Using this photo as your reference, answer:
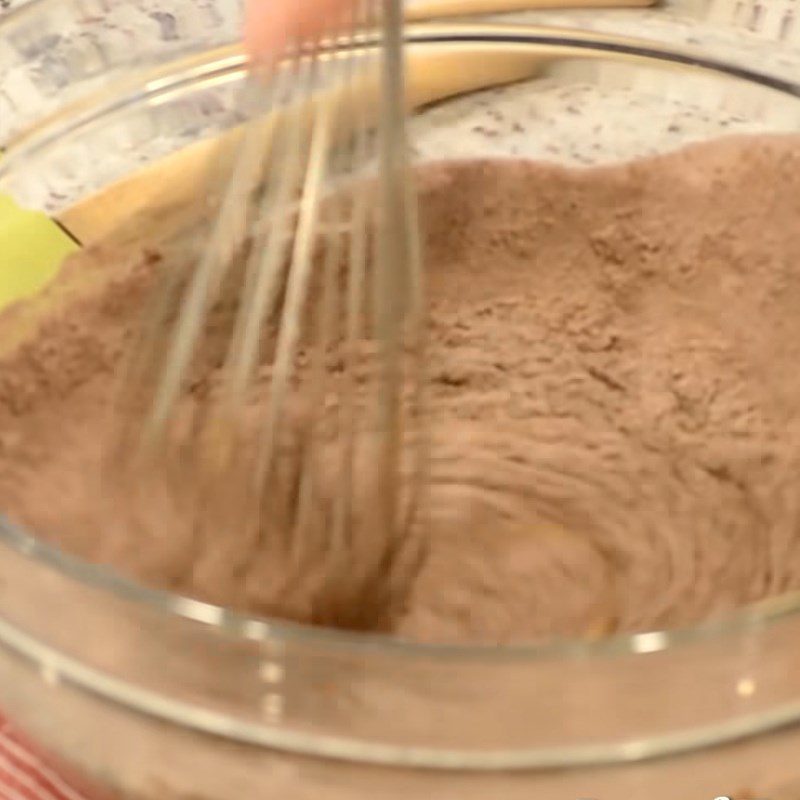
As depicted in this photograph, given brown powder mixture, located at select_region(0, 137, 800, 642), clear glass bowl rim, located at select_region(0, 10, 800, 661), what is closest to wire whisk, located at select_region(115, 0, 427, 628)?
brown powder mixture, located at select_region(0, 137, 800, 642)

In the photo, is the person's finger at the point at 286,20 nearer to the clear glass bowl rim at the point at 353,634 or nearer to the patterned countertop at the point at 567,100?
the clear glass bowl rim at the point at 353,634

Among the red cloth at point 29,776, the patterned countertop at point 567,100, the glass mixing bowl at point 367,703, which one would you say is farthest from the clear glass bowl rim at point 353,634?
the patterned countertop at point 567,100

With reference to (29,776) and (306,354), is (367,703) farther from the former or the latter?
(306,354)

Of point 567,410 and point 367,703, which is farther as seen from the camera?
point 567,410

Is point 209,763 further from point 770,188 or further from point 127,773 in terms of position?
point 770,188

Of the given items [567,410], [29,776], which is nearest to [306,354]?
[567,410]

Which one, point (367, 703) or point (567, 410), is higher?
point (567, 410)
